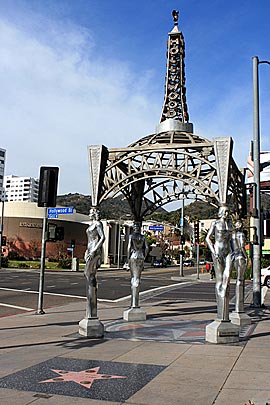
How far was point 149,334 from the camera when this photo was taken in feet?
32.9

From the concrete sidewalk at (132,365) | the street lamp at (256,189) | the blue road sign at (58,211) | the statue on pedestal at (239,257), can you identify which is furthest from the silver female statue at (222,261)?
the blue road sign at (58,211)

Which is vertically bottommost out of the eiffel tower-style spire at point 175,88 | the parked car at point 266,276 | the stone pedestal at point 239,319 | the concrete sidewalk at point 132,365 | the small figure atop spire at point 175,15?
the concrete sidewalk at point 132,365

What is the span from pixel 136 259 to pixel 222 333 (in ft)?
12.6

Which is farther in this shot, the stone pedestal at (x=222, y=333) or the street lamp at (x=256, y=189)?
the street lamp at (x=256, y=189)

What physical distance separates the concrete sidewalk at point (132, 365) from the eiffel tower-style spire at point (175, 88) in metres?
5.37

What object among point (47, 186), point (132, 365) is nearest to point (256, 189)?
point (47, 186)

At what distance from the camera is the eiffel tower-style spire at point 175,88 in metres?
13.1

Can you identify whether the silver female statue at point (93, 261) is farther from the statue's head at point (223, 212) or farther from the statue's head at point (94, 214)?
the statue's head at point (223, 212)

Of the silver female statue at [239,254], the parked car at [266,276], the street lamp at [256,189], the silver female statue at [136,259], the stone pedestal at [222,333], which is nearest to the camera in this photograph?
the stone pedestal at [222,333]

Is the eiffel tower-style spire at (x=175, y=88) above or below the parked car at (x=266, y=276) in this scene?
above

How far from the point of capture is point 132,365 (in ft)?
23.2

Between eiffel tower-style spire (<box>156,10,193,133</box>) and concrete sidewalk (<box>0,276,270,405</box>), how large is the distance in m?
5.37

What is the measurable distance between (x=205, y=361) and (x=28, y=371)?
106 inches

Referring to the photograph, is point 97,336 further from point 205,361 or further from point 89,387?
point 89,387
